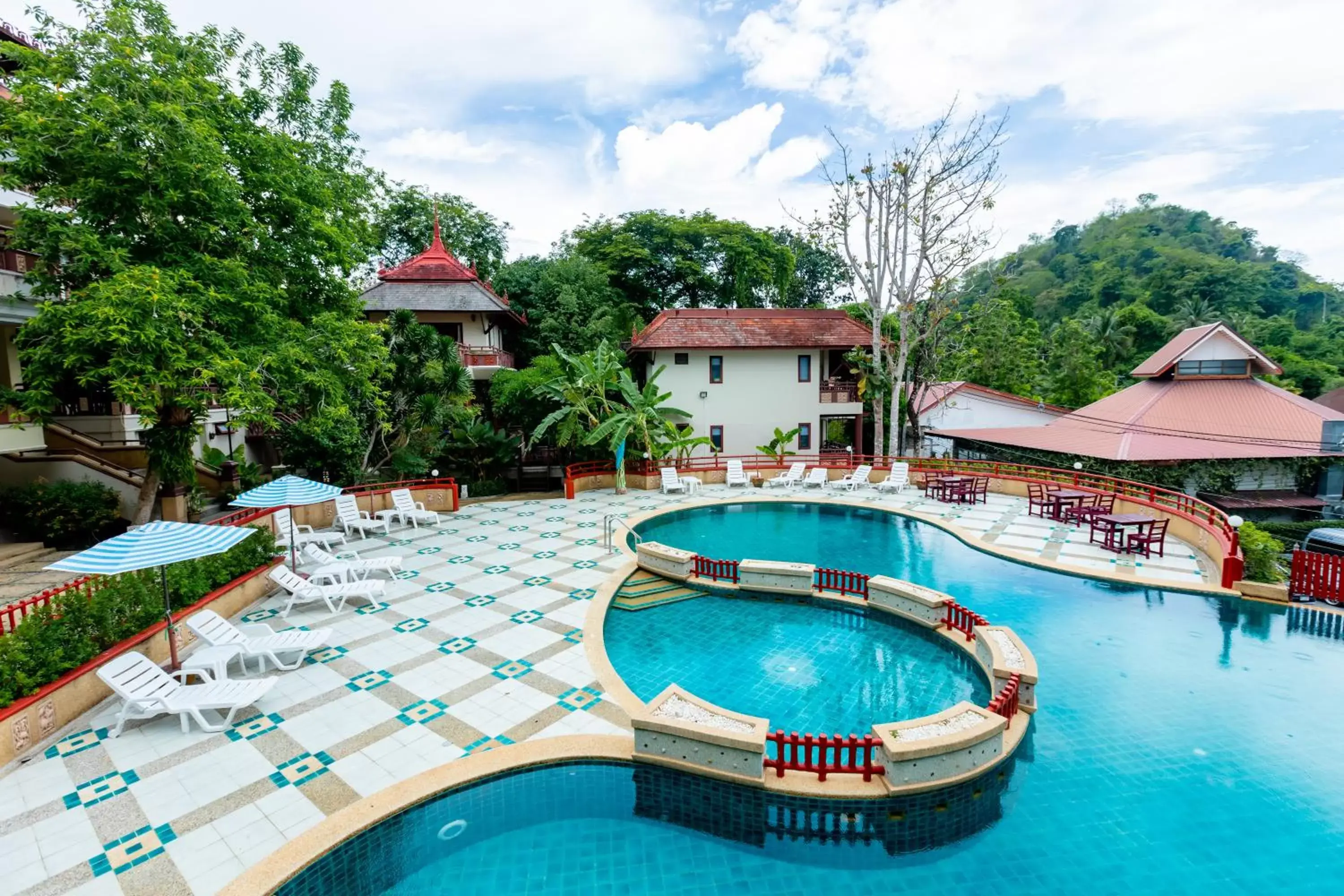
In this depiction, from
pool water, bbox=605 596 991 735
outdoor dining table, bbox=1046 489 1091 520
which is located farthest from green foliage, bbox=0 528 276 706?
outdoor dining table, bbox=1046 489 1091 520

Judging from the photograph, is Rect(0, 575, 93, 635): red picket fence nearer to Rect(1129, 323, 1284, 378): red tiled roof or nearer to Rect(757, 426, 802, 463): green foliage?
Rect(757, 426, 802, 463): green foliage

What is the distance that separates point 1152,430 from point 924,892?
23.5m

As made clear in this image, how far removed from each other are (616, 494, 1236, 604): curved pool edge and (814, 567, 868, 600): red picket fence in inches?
84.3

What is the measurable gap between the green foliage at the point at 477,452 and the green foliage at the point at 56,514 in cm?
951

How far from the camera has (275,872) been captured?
487cm

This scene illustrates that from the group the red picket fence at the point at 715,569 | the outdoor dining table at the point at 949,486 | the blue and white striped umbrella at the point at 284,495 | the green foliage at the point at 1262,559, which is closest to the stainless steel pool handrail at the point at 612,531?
the red picket fence at the point at 715,569

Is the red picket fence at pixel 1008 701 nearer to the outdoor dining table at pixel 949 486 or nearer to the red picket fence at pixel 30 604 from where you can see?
the red picket fence at pixel 30 604

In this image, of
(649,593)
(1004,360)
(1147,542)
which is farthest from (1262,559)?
(1004,360)

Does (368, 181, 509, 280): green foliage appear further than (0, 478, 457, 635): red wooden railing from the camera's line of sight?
Yes

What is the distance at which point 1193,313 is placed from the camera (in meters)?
43.7

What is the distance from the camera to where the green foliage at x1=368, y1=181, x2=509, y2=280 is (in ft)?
114

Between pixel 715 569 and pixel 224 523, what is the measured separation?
1147 centimetres

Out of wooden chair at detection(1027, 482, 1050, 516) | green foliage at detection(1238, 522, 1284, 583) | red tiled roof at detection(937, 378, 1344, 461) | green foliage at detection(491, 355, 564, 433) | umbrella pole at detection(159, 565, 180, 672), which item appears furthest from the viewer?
green foliage at detection(491, 355, 564, 433)

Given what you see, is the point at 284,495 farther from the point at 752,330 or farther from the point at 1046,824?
the point at 752,330
